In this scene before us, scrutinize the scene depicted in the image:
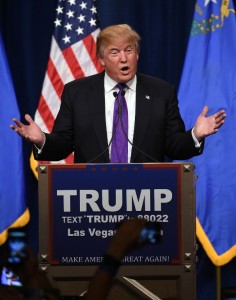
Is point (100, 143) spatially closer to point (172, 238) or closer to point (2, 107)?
point (172, 238)

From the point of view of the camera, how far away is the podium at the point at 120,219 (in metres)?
2.66

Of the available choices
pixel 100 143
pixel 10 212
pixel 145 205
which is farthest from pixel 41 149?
pixel 10 212

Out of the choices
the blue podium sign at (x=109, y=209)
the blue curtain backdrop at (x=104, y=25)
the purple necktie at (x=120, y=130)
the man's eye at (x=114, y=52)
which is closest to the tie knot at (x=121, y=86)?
the purple necktie at (x=120, y=130)

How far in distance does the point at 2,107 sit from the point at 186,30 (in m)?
1.56

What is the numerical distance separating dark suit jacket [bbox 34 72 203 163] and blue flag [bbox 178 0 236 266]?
2.18 metres

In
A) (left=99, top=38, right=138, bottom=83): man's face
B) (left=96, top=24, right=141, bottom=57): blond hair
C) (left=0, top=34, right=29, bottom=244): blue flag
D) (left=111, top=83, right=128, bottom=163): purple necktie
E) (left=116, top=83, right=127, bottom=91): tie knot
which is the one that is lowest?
(left=0, top=34, right=29, bottom=244): blue flag

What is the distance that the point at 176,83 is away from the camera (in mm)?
5762

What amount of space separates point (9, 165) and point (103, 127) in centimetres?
262

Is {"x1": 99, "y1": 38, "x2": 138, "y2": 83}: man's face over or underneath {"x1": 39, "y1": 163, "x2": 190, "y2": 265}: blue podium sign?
over

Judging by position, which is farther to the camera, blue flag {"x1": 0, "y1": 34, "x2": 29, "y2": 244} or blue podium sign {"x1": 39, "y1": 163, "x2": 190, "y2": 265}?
blue flag {"x1": 0, "y1": 34, "x2": 29, "y2": 244}

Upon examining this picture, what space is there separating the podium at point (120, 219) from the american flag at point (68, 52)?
9.73ft

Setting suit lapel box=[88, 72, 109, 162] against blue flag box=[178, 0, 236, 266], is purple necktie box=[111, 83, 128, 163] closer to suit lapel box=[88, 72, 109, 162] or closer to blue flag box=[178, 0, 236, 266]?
suit lapel box=[88, 72, 109, 162]

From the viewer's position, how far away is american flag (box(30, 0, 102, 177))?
5645 mm

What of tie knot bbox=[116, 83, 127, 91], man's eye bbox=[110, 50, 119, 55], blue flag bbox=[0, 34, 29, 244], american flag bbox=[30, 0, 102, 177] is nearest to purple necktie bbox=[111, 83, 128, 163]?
tie knot bbox=[116, 83, 127, 91]
